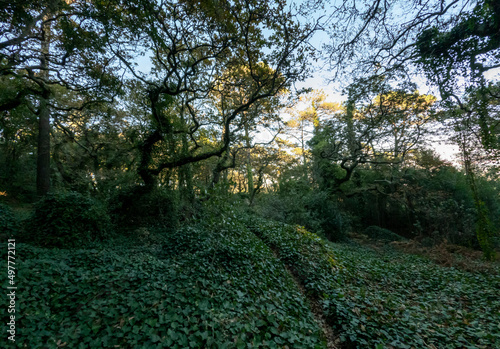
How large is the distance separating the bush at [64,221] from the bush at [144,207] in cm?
201

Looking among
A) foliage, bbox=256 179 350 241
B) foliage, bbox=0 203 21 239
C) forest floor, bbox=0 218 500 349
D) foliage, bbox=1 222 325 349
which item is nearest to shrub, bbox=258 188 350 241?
foliage, bbox=256 179 350 241

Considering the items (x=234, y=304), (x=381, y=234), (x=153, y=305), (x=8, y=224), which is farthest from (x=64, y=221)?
(x=381, y=234)

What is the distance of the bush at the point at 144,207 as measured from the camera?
339 inches

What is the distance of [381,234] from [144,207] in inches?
539

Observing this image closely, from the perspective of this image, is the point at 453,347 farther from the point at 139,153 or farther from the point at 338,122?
the point at 338,122

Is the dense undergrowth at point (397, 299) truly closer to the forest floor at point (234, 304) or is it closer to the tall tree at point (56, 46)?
the forest floor at point (234, 304)

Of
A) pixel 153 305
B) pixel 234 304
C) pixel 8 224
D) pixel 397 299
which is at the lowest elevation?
pixel 397 299

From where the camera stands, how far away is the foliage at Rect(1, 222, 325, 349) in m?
2.55

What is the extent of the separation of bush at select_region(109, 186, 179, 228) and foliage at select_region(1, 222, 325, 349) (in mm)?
3964

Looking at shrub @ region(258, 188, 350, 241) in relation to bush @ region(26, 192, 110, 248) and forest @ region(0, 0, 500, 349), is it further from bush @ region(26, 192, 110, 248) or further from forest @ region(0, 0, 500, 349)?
bush @ region(26, 192, 110, 248)

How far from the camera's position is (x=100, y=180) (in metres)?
9.34

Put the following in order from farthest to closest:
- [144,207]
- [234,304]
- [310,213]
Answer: [310,213]
[144,207]
[234,304]

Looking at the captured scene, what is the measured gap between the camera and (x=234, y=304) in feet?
11.2

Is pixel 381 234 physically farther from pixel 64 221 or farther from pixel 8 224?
pixel 8 224
